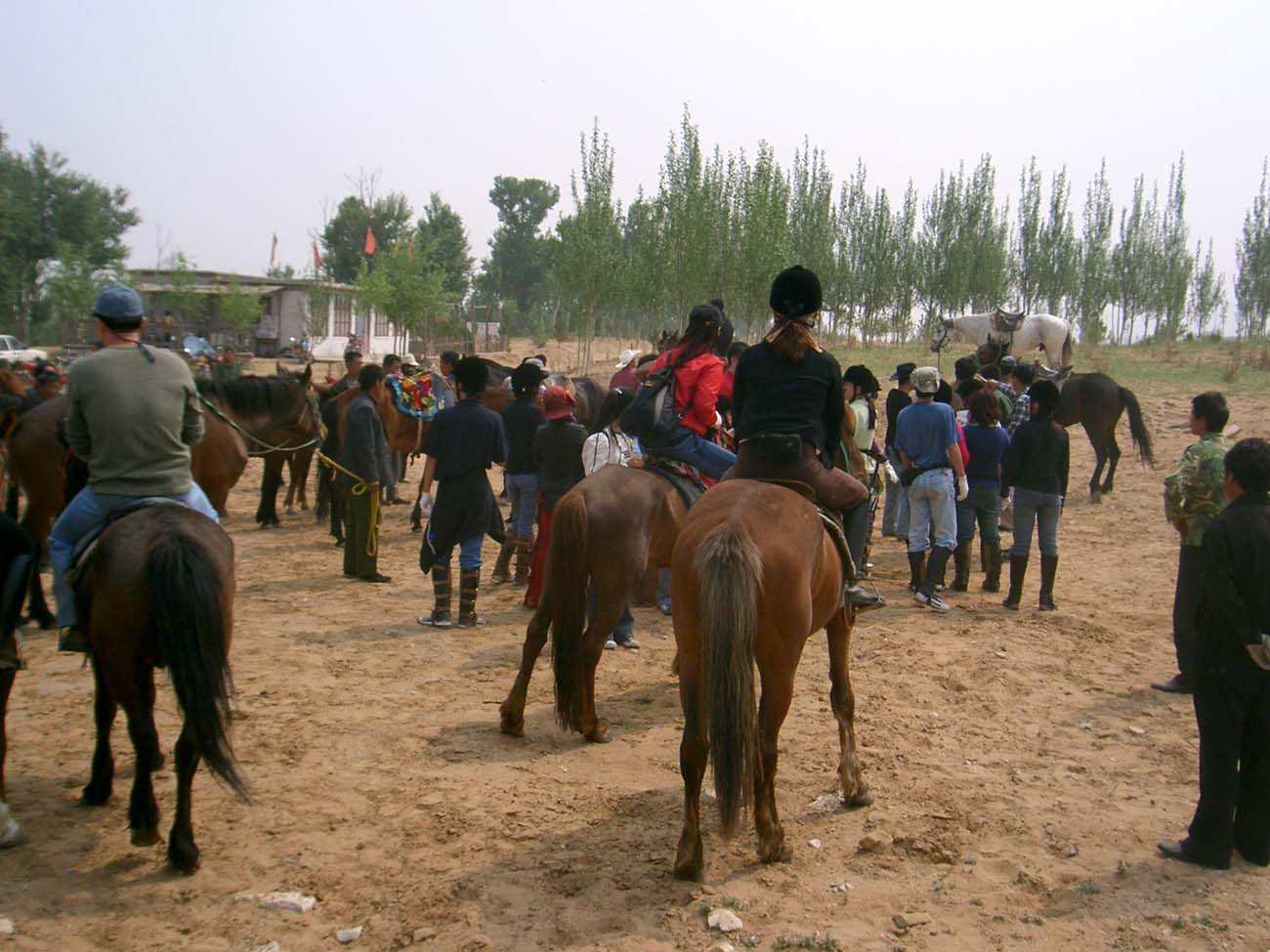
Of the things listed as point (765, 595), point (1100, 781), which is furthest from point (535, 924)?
point (1100, 781)

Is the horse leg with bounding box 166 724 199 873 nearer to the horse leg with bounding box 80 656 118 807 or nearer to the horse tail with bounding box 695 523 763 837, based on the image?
the horse leg with bounding box 80 656 118 807

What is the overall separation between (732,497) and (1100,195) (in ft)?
148

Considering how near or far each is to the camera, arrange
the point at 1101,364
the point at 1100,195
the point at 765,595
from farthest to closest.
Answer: the point at 1100,195, the point at 1101,364, the point at 765,595

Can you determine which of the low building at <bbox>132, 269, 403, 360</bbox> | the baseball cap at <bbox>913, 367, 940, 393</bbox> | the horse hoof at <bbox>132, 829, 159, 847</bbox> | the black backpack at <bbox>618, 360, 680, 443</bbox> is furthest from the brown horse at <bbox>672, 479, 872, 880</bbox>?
the low building at <bbox>132, 269, 403, 360</bbox>

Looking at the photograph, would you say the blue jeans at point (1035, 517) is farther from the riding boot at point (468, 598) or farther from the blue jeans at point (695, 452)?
the riding boot at point (468, 598)

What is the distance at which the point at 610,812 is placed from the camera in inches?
219

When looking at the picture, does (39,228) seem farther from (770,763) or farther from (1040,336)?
(770,763)

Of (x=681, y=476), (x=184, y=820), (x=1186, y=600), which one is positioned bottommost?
(x=184, y=820)

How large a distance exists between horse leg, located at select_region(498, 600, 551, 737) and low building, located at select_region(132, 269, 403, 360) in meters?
39.1

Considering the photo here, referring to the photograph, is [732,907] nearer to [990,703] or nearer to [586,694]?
[586,694]

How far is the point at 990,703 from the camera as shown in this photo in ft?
24.8

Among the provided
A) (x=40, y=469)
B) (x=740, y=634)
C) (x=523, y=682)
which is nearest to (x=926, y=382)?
(x=523, y=682)

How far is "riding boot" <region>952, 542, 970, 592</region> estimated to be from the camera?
36.7 ft

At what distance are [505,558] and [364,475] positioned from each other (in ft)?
5.33
